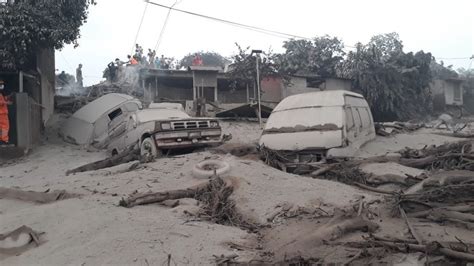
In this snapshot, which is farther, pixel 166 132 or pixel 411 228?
pixel 166 132

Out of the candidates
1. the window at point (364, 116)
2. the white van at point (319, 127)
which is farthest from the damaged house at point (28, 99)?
the window at point (364, 116)

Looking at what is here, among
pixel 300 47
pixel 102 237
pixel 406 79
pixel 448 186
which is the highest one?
pixel 300 47

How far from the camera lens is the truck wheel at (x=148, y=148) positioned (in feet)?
38.2

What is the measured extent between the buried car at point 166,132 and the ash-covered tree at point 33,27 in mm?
5629

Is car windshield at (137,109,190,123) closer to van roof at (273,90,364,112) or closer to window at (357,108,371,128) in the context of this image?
van roof at (273,90,364,112)

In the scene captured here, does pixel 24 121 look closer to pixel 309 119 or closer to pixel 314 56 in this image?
pixel 309 119

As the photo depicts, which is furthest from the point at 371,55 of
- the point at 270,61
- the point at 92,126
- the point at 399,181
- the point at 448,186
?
the point at 448,186

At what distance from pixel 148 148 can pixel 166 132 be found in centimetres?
69

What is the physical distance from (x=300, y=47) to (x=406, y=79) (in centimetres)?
772

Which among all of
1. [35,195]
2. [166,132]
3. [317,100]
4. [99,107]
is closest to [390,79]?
[99,107]

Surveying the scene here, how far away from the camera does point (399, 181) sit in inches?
296

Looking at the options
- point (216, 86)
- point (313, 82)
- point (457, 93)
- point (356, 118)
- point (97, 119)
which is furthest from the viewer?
point (457, 93)

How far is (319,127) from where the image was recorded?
9.72 m

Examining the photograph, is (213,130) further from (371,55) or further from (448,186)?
(371,55)
